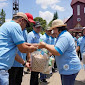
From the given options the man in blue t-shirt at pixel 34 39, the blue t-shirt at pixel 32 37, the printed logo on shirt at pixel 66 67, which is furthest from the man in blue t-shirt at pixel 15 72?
the printed logo on shirt at pixel 66 67

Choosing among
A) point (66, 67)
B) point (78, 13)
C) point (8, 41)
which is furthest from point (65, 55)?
point (78, 13)

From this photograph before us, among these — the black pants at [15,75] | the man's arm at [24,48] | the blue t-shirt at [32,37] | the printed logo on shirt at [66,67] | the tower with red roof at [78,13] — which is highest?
the tower with red roof at [78,13]

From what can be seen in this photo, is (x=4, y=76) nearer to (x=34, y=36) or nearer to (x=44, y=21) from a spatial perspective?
(x=34, y=36)

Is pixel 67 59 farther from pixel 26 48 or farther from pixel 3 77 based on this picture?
pixel 3 77

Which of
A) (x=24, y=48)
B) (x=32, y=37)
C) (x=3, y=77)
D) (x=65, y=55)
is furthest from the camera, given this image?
(x=32, y=37)

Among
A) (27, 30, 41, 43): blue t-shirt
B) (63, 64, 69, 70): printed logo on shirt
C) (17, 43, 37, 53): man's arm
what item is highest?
(27, 30, 41, 43): blue t-shirt

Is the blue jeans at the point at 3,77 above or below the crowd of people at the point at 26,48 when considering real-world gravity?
below

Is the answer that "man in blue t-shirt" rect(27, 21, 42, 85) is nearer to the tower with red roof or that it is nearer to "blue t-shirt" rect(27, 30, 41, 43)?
"blue t-shirt" rect(27, 30, 41, 43)

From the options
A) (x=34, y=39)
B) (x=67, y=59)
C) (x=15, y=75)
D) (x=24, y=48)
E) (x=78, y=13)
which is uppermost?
(x=78, y=13)

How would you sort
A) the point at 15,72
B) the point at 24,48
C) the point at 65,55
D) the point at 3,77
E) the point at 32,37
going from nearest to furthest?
the point at 3,77 → the point at 24,48 → the point at 65,55 → the point at 15,72 → the point at 32,37

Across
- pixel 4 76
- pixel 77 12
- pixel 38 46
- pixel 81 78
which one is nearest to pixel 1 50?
pixel 4 76

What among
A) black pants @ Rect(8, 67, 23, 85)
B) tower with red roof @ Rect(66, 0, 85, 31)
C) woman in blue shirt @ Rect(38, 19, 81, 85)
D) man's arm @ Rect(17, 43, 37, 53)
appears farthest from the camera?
tower with red roof @ Rect(66, 0, 85, 31)

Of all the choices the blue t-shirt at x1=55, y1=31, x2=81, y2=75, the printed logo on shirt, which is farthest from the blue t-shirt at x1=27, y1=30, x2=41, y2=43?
the printed logo on shirt

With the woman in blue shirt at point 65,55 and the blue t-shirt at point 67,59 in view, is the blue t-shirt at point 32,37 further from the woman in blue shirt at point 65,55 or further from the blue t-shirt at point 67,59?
the blue t-shirt at point 67,59
